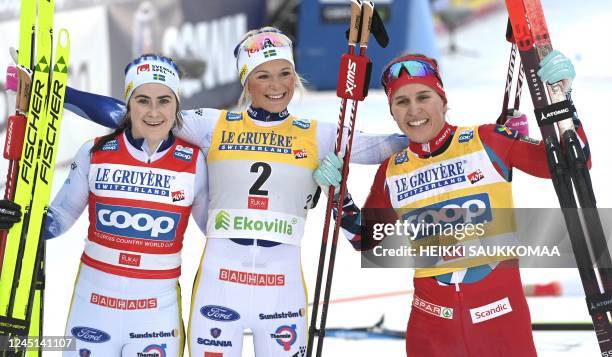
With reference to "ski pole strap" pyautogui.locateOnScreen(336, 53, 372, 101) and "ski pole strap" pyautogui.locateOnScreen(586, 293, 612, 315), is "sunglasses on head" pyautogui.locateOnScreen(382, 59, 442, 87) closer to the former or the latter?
"ski pole strap" pyautogui.locateOnScreen(336, 53, 372, 101)

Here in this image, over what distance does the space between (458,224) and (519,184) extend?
20.0ft

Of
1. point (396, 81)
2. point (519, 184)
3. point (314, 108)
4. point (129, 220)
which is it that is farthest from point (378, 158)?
point (314, 108)

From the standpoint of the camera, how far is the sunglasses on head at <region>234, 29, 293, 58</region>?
498cm

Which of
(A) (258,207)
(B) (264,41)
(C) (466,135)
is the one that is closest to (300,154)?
(A) (258,207)

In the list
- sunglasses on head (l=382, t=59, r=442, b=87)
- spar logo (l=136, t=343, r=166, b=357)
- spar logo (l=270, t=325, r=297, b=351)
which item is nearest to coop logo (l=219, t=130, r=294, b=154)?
sunglasses on head (l=382, t=59, r=442, b=87)

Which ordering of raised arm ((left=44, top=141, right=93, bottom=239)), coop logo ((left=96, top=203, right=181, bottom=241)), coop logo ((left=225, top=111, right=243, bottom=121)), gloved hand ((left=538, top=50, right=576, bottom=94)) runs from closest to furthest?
gloved hand ((left=538, top=50, right=576, bottom=94)) < coop logo ((left=96, top=203, right=181, bottom=241)) < raised arm ((left=44, top=141, right=93, bottom=239)) < coop logo ((left=225, top=111, right=243, bottom=121))

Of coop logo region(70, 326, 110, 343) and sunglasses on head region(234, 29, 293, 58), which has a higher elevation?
sunglasses on head region(234, 29, 293, 58)

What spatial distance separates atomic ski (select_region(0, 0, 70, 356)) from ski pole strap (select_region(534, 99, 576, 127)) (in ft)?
7.07

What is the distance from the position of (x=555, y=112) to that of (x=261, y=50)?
4.63 feet

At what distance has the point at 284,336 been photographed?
4.81m

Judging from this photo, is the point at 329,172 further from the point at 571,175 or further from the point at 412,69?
the point at 571,175

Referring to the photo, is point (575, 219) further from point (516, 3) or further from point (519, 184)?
point (519, 184)

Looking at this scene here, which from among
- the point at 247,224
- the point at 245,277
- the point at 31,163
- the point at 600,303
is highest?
the point at 31,163

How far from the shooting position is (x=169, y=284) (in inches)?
189
